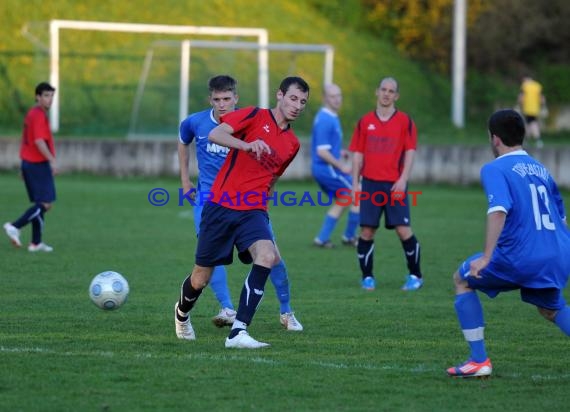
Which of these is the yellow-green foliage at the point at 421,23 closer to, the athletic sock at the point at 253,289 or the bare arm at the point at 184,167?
the bare arm at the point at 184,167

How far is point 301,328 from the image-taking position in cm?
866

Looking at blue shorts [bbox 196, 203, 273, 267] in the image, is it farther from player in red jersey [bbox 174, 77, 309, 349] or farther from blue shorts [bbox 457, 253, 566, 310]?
blue shorts [bbox 457, 253, 566, 310]

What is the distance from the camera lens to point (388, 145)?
37.4 ft

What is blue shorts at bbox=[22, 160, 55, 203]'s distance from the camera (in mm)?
13930

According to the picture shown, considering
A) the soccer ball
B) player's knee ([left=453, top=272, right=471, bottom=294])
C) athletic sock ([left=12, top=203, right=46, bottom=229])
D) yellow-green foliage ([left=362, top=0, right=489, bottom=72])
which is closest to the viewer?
player's knee ([left=453, top=272, right=471, bottom=294])

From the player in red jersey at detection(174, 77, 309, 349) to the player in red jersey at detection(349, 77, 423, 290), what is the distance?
11.6 feet

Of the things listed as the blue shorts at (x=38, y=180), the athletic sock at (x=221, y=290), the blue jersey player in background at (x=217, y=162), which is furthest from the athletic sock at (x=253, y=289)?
the blue shorts at (x=38, y=180)

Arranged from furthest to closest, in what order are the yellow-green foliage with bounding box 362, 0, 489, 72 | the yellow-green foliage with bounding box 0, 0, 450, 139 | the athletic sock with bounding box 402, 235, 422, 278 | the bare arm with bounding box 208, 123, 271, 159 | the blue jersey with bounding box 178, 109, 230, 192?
the yellow-green foliage with bounding box 362, 0, 489, 72 < the yellow-green foliage with bounding box 0, 0, 450, 139 < the athletic sock with bounding box 402, 235, 422, 278 < the blue jersey with bounding box 178, 109, 230, 192 < the bare arm with bounding box 208, 123, 271, 159

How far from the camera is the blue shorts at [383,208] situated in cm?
1127

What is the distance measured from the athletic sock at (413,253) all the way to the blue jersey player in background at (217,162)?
110 inches

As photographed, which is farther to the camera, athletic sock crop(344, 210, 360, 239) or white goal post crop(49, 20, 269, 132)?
white goal post crop(49, 20, 269, 132)

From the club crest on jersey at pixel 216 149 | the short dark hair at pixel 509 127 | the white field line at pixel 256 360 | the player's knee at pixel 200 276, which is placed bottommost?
the white field line at pixel 256 360

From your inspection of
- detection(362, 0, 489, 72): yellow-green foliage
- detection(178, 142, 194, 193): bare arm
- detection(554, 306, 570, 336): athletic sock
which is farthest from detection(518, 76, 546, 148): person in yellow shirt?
detection(554, 306, 570, 336): athletic sock

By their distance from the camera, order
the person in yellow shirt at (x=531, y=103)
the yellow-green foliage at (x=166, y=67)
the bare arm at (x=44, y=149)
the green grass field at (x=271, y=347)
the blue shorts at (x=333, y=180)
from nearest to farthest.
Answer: the green grass field at (x=271, y=347), the bare arm at (x=44, y=149), the blue shorts at (x=333, y=180), the yellow-green foliage at (x=166, y=67), the person in yellow shirt at (x=531, y=103)
